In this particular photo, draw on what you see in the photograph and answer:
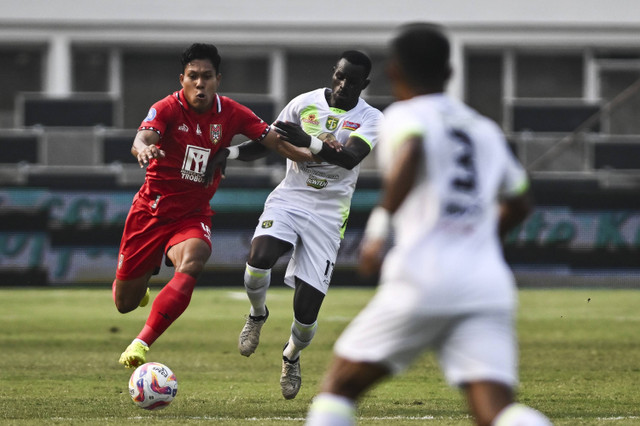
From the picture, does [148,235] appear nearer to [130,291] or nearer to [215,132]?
[130,291]

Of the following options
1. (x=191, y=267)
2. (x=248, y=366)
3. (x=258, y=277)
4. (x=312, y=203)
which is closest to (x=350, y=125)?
(x=312, y=203)

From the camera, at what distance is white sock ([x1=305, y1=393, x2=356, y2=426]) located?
4410 mm

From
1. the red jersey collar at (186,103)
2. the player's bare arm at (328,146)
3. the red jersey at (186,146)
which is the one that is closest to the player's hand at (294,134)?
the player's bare arm at (328,146)

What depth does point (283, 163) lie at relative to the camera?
784 inches

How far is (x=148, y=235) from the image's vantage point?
28.5ft

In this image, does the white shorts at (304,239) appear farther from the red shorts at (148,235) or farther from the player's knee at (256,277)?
the red shorts at (148,235)

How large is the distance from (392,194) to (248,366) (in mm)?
6393

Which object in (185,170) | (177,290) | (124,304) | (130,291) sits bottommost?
(124,304)

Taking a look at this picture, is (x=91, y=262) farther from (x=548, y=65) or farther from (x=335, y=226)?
(x=548, y=65)

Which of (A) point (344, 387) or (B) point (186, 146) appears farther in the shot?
(B) point (186, 146)

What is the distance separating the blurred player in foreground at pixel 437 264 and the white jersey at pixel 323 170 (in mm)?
4387

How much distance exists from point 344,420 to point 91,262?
13.9 metres

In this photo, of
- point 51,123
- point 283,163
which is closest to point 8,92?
point 51,123

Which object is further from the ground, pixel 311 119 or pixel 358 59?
pixel 358 59
